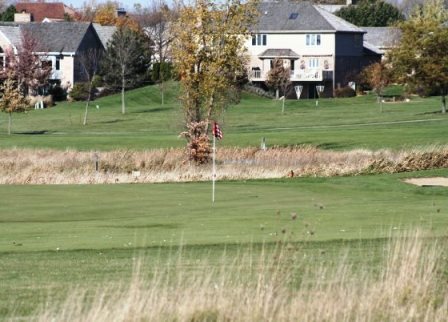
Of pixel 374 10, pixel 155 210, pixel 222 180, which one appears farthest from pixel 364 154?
pixel 374 10

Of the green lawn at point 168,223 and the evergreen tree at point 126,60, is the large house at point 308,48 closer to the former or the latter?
the evergreen tree at point 126,60

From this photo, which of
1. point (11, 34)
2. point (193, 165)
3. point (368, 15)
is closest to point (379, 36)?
point (368, 15)


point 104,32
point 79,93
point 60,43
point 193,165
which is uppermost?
point 104,32

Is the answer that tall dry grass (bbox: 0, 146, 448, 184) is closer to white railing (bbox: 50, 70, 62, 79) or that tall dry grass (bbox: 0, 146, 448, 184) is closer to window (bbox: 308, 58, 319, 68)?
white railing (bbox: 50, 70, 62, 79)

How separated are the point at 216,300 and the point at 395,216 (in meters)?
9.93

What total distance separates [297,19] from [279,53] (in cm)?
421

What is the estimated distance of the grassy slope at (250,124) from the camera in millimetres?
54344

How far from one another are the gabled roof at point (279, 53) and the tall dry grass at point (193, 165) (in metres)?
56.1

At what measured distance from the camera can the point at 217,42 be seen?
4741 centimetres

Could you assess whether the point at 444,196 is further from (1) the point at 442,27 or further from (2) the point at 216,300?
(1) the point at 442,27

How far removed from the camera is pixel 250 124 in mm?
73062

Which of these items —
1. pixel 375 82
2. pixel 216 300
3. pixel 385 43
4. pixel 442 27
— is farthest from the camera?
pixel 385 43

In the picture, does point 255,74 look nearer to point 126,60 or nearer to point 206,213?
point 126,60

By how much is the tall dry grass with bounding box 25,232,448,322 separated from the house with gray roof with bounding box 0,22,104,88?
84.7m
